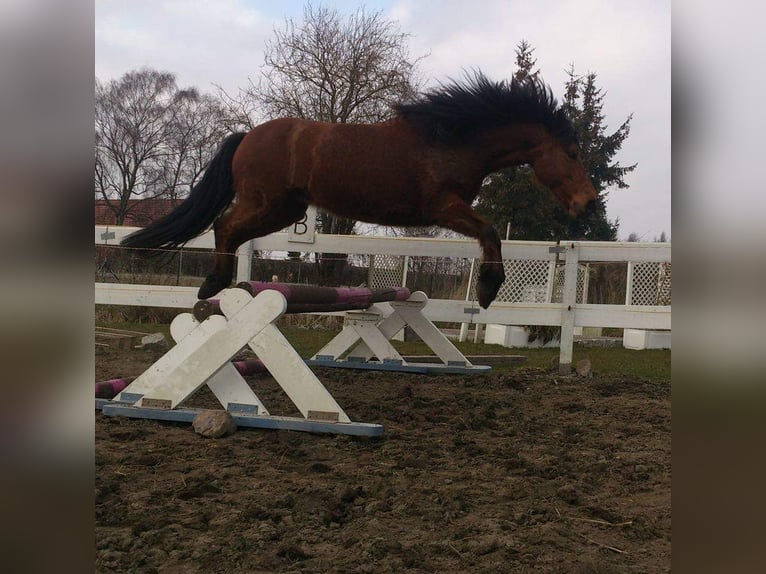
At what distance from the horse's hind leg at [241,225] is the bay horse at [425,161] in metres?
0.01

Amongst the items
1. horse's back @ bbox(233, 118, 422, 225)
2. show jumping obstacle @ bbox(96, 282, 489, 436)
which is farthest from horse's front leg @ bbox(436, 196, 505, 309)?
show jumping obstacle @ bbox(96, 282, 489, 436)

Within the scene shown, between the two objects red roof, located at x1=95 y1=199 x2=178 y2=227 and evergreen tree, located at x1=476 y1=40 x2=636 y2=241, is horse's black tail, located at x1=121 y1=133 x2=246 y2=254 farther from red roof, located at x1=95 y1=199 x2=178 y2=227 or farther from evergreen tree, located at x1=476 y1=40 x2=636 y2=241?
evergreen tree, located at x1=476 y1=40 x2=636 y2=241

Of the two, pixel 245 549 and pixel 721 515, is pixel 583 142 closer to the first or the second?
pixel 245 549

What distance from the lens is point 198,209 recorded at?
2715 millimetres

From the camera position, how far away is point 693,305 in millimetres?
353

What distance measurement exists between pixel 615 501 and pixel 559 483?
0.54 ft

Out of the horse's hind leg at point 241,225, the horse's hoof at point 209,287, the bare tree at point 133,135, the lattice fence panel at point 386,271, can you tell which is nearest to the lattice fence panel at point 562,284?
Answer: the lattice fence panel at point 386,271

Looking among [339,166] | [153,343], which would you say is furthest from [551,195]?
[153,343]

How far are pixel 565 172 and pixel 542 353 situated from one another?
10.8 feet

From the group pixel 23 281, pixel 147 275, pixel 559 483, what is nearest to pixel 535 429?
pixel 559 483

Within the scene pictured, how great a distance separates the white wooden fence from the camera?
362cm

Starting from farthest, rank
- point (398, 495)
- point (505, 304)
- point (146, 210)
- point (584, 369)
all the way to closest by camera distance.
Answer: point (505, 304) < point (584, 369) < point (146, 210) < point (398, 495)

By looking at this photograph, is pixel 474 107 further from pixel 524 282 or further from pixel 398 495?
pixel 524 282

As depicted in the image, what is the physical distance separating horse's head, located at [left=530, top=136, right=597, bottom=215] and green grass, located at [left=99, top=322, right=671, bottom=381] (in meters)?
→ 1.94
